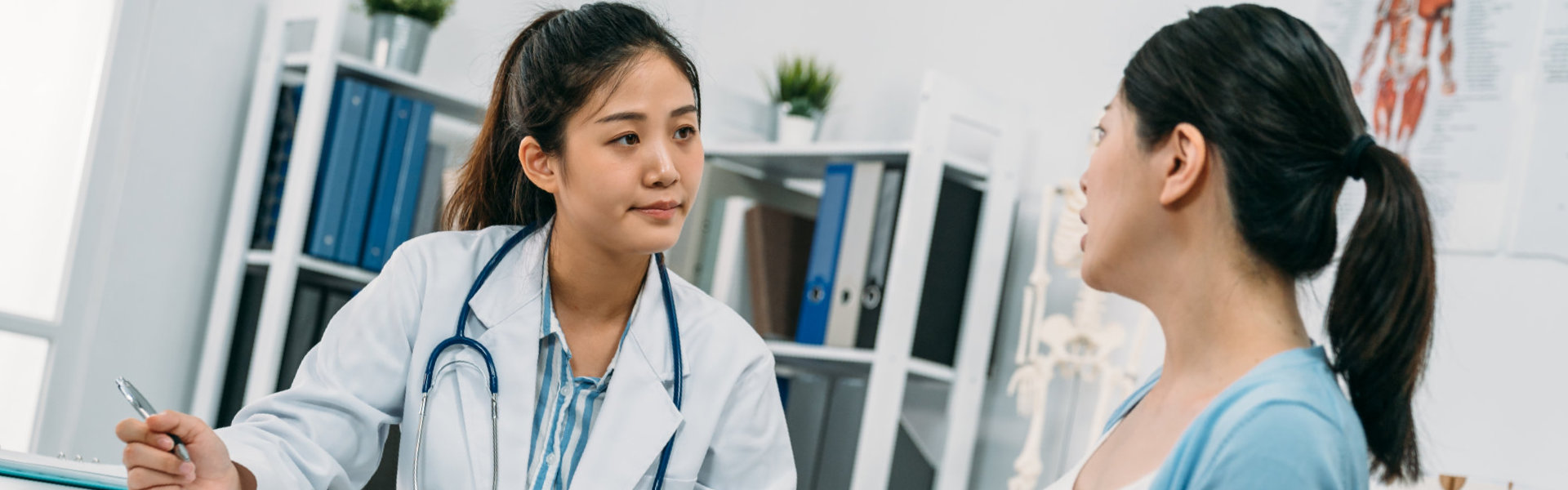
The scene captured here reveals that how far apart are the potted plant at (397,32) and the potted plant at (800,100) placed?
2.60 feet

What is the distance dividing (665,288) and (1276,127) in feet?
2.35

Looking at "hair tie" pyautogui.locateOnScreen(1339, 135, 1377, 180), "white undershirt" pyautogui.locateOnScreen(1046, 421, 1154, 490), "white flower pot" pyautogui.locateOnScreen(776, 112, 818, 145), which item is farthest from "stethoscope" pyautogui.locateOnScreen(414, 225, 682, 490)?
"white flower pot" pyautogui.locateOnScreen(776, 112, 818, 145)

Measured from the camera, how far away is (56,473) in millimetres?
1051

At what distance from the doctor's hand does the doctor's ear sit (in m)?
0.44

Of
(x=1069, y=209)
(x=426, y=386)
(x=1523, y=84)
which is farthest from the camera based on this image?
(x=1069, y=209)

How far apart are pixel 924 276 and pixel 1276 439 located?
181 cm

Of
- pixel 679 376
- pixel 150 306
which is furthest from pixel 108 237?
pixel 679 376

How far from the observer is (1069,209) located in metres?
2.43

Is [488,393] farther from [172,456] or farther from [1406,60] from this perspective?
[1406,60]

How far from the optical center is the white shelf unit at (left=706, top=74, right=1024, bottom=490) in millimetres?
2471

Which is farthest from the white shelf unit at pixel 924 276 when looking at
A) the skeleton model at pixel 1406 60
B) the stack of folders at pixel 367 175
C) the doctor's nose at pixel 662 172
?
the doctor's nose at pixel 662 172

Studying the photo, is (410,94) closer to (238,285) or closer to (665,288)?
(238,285)

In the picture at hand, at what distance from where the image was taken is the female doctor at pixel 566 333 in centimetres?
120

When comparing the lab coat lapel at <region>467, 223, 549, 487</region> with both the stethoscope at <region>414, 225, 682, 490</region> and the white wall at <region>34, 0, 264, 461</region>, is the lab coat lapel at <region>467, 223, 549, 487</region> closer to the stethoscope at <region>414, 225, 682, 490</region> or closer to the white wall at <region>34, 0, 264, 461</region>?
the stethoscope at <region>414, 225, 682, 490</region>
